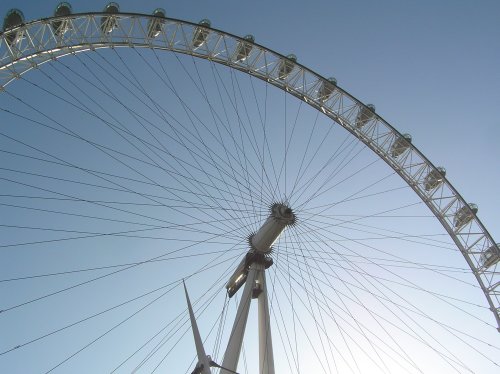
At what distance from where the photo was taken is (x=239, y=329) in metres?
12.9

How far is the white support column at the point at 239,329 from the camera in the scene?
1210 cm

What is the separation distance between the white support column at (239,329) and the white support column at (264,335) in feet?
1.74

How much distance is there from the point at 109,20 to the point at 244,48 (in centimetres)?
610


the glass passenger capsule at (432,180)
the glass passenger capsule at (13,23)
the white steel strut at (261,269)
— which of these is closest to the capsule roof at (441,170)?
the glass passenger capsule at (432,180)

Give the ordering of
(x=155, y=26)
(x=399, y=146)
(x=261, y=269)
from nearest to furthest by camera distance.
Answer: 1. (x=261, y=269)
2. (x=155, y=26)
3. (x=399, y=146)

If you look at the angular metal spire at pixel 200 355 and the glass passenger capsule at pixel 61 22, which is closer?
the angular metal spire at pixel 200 355

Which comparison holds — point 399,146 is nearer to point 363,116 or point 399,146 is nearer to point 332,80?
point 363,116

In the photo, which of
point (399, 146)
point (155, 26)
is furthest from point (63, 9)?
point (399, 146)

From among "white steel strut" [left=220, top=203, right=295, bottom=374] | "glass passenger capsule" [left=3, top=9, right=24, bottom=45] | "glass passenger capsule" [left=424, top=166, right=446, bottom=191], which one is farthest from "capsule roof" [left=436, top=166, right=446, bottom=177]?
"glass passenger capsule" [left=3, top=9, right=24, bottom=45]

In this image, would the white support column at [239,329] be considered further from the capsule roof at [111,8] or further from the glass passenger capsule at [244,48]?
the capsule roof at [111,8]

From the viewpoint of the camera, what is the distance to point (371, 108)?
21500 millimetres

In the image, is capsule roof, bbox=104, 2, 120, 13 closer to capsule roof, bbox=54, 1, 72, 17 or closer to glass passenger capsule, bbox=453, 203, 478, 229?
capsule roof, bbox=54, 1, 72, 17

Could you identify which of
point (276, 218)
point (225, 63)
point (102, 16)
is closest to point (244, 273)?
point (276, 218)

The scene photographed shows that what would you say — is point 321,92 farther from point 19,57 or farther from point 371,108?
point 19,57
